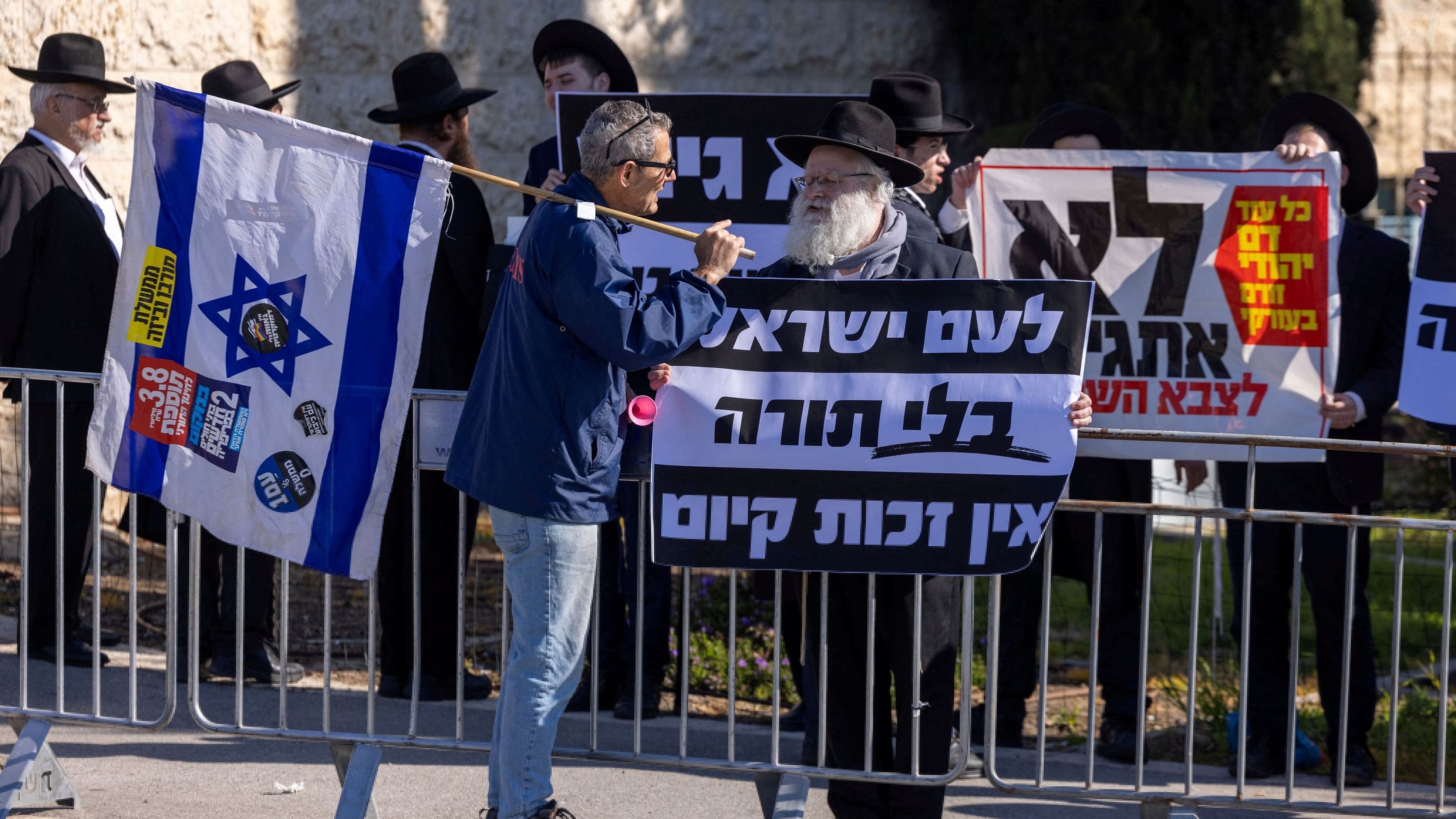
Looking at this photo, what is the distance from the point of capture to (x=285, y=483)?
15.4 ft

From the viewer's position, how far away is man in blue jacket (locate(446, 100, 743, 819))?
428 cm

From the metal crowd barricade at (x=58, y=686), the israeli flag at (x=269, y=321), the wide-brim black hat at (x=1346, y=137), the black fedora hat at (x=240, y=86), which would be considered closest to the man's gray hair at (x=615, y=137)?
the israeli flag at (x=269, y=321)

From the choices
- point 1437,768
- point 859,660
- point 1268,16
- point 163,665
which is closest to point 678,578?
point 163,665

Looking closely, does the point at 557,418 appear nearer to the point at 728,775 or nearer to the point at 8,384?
the point at 728,775

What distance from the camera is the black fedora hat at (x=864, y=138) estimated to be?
470cm

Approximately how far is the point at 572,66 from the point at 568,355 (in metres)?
2.64

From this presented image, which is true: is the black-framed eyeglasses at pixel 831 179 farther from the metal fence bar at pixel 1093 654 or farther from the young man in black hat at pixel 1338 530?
the young man in black hat at pixel 1338 530

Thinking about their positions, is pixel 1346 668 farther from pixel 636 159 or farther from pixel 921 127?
pixel 636 159

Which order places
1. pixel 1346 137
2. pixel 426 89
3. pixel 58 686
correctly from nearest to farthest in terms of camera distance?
pixel 58 686, pixel 1346 137, pixel 426 89

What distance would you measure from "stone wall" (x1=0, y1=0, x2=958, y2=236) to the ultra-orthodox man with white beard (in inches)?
216

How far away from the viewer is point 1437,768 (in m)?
4.93

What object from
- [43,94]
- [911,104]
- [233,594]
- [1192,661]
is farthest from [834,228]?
[43,94]

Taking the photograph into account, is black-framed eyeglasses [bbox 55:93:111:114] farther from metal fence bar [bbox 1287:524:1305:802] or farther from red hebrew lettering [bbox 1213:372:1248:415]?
metal fence bar [bbox 1287:524:1305:802]

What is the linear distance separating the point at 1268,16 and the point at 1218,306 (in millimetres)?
6142
